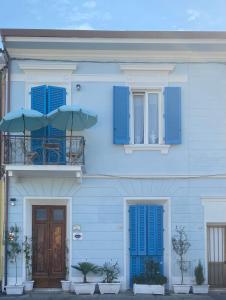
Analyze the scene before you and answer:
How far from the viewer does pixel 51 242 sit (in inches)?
590

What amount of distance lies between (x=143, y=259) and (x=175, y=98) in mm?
4448

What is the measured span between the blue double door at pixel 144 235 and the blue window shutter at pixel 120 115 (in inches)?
75.1

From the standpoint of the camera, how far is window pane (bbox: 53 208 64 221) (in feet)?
49.6

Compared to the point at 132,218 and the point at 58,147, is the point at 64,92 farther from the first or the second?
the point at 132,218

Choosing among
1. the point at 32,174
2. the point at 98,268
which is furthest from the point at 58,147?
the point at 98,268

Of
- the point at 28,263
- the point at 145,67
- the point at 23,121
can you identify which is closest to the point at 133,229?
the point at 28,263

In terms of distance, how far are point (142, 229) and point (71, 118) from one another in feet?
11.9

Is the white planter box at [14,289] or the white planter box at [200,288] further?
the white planter box at [200,288]

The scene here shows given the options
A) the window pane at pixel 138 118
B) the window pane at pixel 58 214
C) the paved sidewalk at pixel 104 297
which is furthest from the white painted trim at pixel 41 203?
the window pane at pixel 138 118

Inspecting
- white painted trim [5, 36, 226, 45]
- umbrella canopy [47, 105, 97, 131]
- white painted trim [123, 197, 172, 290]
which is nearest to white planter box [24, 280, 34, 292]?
white painted trim [123, 197, 172, 290]

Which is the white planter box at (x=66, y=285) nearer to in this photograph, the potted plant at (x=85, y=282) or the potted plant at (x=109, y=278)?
the potted plant at (x=85, y=282)

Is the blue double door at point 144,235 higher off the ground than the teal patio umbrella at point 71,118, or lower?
lower

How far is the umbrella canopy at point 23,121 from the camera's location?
13414 mm

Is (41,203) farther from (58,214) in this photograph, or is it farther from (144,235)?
(144,235)
